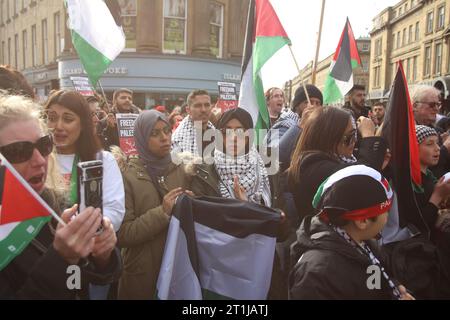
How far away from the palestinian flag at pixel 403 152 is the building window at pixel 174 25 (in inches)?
590

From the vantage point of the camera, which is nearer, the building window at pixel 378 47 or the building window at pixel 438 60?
the building window at pixel 438 60

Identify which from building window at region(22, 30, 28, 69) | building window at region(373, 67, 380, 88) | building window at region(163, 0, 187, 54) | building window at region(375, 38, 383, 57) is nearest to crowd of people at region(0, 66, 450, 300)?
building window at region(163, 0, 187, 54)

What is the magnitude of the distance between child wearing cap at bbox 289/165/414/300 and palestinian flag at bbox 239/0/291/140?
106 inches

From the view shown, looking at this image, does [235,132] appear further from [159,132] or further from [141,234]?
[141,234]

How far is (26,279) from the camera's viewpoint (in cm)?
142

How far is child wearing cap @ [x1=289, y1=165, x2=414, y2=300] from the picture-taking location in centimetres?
177

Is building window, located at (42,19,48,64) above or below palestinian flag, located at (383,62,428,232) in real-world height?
above

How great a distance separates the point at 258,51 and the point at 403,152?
2544 millimetres

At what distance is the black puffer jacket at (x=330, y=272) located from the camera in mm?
1763

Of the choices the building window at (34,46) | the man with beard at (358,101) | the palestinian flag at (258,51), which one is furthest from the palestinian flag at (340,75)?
the building window at (34,46)

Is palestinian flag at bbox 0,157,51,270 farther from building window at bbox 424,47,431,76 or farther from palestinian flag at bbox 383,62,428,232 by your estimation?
building window at bbox 424,47,431,76

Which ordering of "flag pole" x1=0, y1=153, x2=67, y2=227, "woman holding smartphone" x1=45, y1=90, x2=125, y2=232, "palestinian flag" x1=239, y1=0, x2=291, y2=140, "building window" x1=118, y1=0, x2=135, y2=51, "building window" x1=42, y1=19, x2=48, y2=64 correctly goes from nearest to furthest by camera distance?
"flag pole" x1=0, y1=153, x2=67, y2=227, "woman holding smartphone" x1=45, y1=90, x2=125, y2=232, "palestinian flag" x1=239, y1=0, x2=291, y2=140, "building window" x1=118, y1=0, x2=135, y2=51, "building window" x1=42, y1=19, x2=48, y2=64

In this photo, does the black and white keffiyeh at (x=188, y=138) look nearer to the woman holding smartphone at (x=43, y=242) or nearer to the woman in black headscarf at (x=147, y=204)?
the woman in black headscarf at (x=147, y=204)

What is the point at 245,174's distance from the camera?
3262 millimetres
